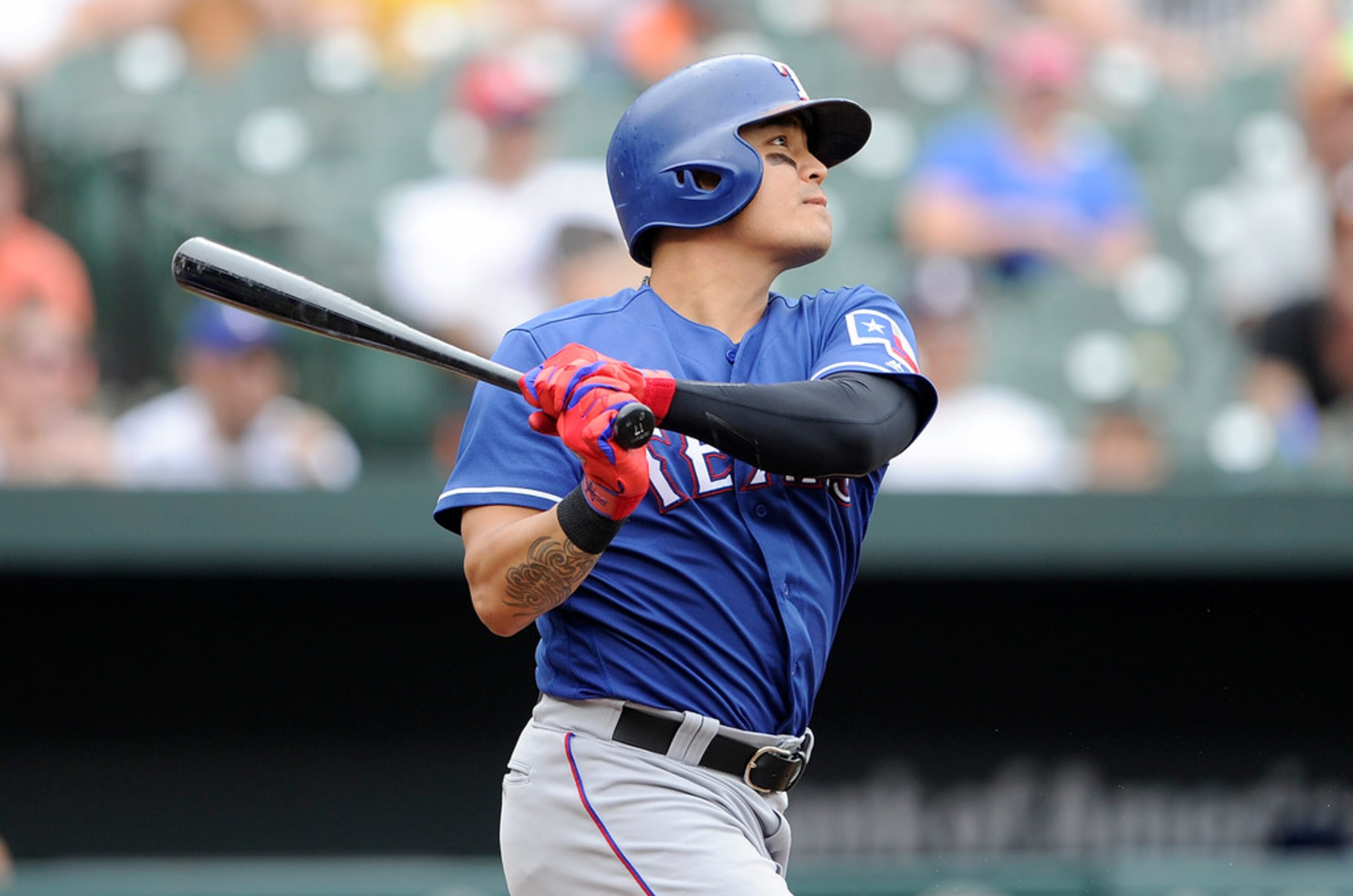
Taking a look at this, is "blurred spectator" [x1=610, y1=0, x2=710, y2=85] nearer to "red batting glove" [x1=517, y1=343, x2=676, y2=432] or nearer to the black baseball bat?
the black baseball bat

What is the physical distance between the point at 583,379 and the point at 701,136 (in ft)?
1.70

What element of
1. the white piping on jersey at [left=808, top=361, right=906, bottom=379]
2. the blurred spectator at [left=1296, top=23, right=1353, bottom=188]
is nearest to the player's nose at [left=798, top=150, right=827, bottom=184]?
the white piping on jersey at [left=808, top=361, right=906, bottom=379]

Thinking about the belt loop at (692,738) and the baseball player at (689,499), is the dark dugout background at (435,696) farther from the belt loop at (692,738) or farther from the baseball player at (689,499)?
the belt loop at (692,738)

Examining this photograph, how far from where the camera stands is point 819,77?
7383 mm

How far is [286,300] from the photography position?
2.42 m

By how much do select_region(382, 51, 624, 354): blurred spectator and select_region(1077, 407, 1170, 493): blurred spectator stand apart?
75.6 inches

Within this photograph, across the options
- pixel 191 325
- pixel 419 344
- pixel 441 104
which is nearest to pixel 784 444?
pixel 419 344

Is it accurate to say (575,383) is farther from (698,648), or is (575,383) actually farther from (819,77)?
(819,77)

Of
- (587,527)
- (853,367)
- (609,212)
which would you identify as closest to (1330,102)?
(609,212)

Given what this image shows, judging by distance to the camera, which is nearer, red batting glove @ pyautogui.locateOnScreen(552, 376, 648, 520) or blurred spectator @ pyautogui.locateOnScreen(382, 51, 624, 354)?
red batting glove @ pyautogui.locateOnScreen(552, 376, 648, 520)

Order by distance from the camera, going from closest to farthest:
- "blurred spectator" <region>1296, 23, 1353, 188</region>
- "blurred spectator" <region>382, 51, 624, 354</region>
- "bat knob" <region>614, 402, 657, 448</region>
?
"bat knob" <region>614, 402, 657, 448</region>, "blurred spectator" <region>382, 51, 624, 354</region>, "blurred spectator" <region>1296, 23, 1353, 188</region>

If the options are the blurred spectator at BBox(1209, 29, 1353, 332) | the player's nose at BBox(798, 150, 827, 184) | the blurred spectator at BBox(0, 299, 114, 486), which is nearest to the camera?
the player's nose at BBox(798, 150, 827, 184)

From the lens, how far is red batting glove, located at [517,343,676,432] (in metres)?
2.16

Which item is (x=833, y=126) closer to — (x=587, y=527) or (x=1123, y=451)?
(x=587, y=527)
